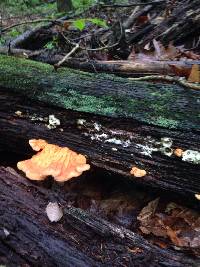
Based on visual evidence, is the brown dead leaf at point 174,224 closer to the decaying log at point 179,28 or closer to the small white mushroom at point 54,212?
the small white mushroom at point 54,212

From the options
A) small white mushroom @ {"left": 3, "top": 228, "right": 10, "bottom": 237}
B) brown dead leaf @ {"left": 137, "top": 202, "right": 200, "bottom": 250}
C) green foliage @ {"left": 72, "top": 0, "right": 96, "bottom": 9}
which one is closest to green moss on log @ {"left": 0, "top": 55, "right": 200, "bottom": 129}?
brown dead leaf @ {"left": 137, "top": 202, "right": 200, "bottom": 250}

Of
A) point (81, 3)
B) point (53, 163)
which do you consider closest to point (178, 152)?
point (53, 163)

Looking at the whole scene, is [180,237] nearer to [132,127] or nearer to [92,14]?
[132,127]

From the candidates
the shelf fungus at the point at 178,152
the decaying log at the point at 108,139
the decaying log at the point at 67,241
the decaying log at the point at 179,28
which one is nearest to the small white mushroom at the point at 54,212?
the decaying log at the point at 67,241

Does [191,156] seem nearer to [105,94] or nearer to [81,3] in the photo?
[105,94]

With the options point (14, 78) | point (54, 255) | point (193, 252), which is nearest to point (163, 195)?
point (193, 252)

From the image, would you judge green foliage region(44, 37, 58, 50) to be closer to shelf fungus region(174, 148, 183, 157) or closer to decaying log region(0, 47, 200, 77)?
decaying log region(0, 47, 200, 77)
